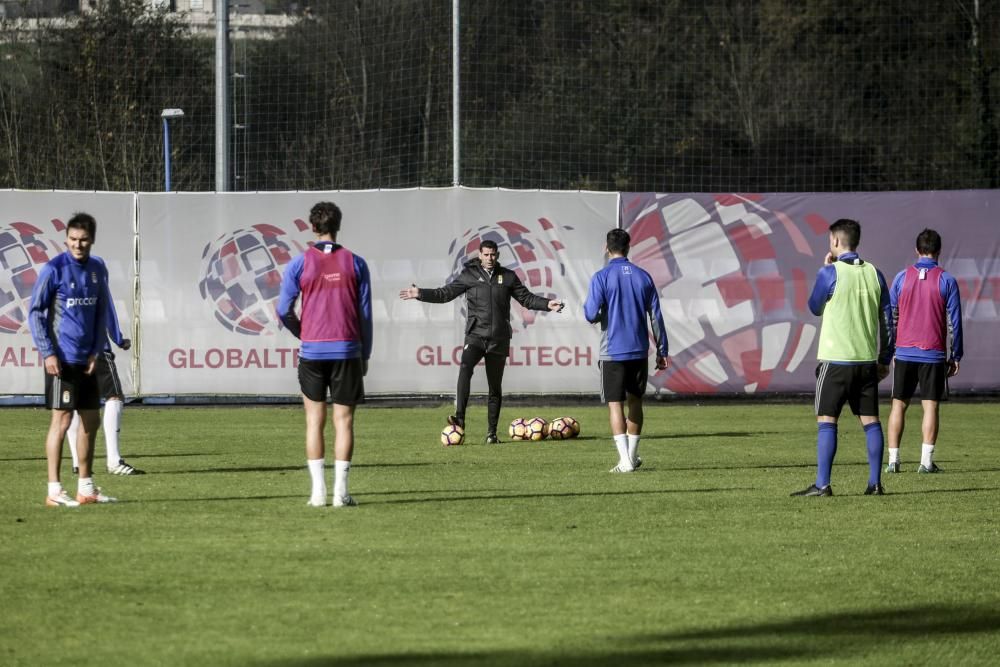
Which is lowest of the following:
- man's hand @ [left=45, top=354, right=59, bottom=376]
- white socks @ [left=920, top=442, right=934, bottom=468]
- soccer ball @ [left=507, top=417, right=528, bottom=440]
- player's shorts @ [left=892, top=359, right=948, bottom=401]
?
soccer ball @ [left=507, top=417, right=528, bottom=440]

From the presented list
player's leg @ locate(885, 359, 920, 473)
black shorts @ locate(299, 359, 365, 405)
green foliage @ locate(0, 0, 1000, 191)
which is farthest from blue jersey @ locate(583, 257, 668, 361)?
green foliage @ locate(0, 0, 1000, 191)

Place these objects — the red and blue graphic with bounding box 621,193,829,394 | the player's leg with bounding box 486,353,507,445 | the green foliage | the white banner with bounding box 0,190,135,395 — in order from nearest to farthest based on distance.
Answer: the player's leg with bounding box 486,353,507,445, the white banner with bounding box 0,190,135,395, the red and blue graphic with bounding box 621,193,829,394, the green foliage

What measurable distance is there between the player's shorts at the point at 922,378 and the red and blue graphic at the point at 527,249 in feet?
28.9

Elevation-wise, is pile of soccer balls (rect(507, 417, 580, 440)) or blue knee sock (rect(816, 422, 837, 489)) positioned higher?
blue knee sock (rect(816, 422, 837, 489))

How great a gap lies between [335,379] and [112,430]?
12.4 ft

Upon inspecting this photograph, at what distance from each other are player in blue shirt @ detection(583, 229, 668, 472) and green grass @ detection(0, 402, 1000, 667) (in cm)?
47

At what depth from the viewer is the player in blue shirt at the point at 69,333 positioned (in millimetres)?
10969

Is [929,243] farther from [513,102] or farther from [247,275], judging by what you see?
[513,102]

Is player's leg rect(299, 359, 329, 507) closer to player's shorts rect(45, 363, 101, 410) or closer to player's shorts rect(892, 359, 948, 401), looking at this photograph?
player's shorts rect(45, 363, 101, 410)

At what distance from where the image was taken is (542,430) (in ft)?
56.6

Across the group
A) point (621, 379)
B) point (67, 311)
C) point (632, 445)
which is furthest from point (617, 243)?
point (67, 311)

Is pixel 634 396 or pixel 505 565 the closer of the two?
pixel 505 565

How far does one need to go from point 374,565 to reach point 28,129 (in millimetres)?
26394

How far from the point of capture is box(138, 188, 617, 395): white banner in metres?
22.3
